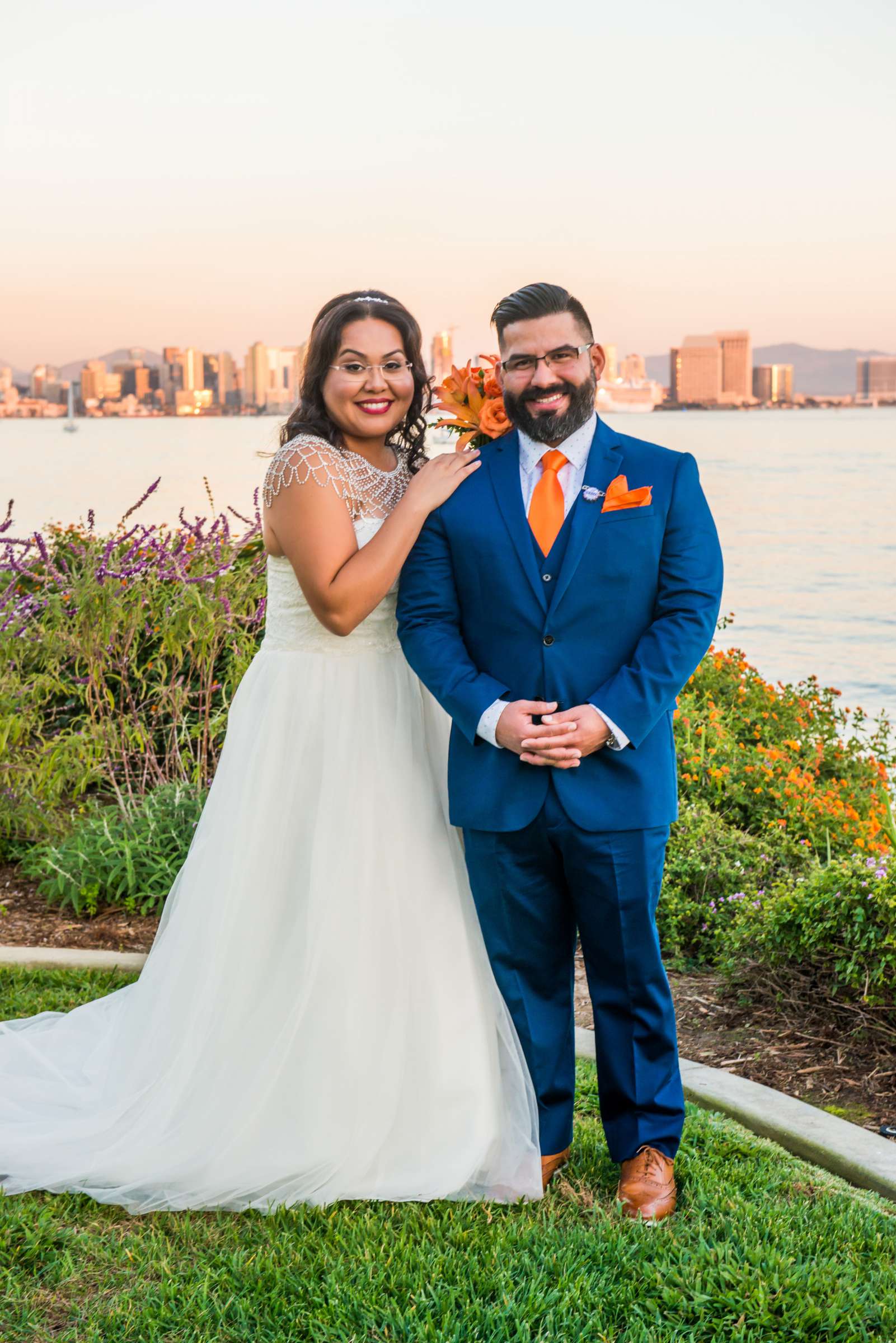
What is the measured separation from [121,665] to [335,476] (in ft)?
10.4

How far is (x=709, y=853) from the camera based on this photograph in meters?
5.61

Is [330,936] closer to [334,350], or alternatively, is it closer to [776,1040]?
[334,350]

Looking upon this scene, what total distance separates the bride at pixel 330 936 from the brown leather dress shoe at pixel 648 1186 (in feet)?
0.76

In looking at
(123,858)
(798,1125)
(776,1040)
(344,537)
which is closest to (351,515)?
(344,537)

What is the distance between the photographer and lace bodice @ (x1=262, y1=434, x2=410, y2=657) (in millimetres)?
3312

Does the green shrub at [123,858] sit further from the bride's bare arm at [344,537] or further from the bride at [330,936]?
the bride's bare arm at [344,537]

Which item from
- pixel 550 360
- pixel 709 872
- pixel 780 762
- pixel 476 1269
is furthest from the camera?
pixel 780 762

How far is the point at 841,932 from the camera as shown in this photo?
426 centimetres

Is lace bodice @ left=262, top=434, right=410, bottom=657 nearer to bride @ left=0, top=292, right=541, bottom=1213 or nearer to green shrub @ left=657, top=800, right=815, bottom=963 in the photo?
bride @ left=0, top=292, right=541, bottom=1213

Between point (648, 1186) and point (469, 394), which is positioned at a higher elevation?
point (469, 394)

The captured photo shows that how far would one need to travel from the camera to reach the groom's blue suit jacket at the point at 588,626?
118 inches

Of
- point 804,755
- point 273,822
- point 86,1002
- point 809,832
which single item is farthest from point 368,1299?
point 804,755

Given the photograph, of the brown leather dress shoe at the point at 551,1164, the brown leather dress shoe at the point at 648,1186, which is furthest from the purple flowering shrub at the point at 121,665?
the brown leather dress shoe at the point at 648,1186

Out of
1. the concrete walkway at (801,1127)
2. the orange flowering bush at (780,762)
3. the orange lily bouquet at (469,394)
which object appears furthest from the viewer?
the orange flowering bush at (780,762)
